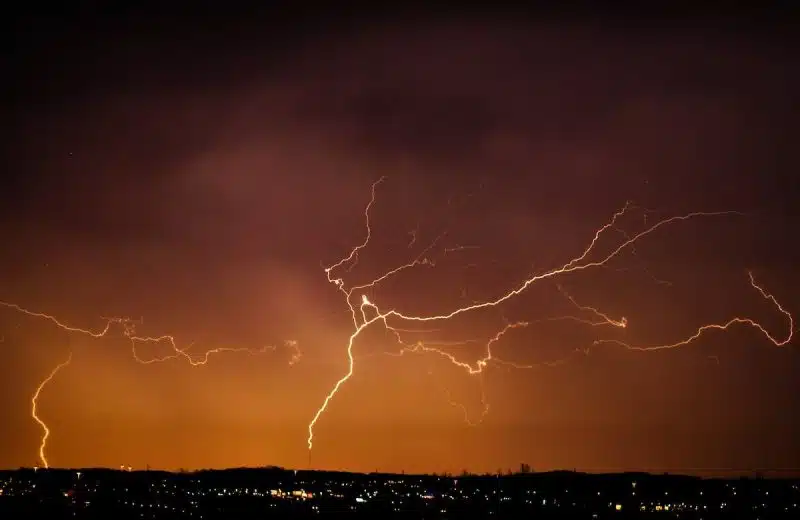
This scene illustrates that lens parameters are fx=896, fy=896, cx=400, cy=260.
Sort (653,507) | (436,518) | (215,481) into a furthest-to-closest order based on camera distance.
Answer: (215,481), (653,507), (436,518)

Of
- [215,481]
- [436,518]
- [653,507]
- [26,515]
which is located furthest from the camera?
[215,481]

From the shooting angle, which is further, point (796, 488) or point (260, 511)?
point (796, 488)

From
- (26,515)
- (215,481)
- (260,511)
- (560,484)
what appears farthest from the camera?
A: (215,481)

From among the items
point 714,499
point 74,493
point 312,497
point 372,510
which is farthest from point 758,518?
point 74,493

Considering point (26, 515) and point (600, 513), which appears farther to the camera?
point (600, 513)

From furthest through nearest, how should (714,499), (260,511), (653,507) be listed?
(714,499)
(653,507)
(260,511)

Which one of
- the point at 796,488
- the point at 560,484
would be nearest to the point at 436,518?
the point at 560,484

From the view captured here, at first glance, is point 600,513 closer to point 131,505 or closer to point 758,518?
point 758,518

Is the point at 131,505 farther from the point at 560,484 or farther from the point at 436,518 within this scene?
the point at 560,484
